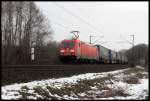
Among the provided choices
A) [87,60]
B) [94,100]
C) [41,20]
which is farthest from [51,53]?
[94,100]

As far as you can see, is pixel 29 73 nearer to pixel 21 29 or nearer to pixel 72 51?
pixel 72 51

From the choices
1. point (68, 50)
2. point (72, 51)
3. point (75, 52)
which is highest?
point (68, 50)

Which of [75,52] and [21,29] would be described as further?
[21,29]

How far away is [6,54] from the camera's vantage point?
52531 millimetres

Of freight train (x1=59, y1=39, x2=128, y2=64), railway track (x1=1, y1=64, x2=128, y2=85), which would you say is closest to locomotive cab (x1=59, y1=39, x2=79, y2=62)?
freight train (x1=59, y1=39, x2=128, y2=64)

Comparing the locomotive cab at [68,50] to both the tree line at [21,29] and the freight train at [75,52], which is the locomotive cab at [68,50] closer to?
the freight train at [75,52]

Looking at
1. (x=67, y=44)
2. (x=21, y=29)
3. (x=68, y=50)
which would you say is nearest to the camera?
(x=68, y=50)

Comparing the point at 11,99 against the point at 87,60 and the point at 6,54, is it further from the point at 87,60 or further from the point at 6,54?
the point at 6,54

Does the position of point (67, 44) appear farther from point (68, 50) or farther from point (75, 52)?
point (75, 52)

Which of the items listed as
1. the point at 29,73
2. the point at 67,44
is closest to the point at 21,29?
the point at 67,44

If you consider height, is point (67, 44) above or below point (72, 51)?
above

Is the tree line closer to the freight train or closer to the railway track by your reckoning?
the freight train

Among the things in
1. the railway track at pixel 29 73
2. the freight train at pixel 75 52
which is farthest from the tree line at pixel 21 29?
the railway track at pixel 29 73

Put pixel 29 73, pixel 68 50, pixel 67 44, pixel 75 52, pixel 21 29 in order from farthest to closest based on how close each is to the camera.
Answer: pixel 21 29
pixel 67 44
pixel 68 50
pixel 75 52
pixel 29 73
